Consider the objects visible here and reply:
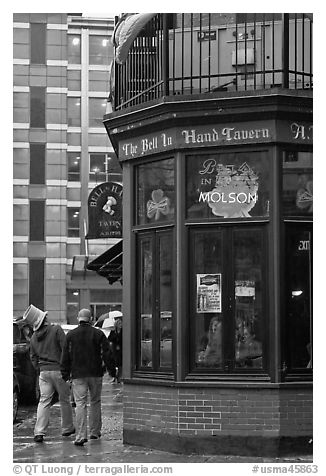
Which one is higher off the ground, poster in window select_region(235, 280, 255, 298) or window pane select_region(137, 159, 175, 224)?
window pane select_region(137, 159, 175, 224)

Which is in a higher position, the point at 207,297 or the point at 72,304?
the point at 207,297

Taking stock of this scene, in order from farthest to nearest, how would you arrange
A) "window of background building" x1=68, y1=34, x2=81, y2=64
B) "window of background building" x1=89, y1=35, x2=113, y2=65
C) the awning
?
"window of background building" x1=89, y1=35, x2=113, y2=65 → "window of background building" x1=68, y1=34, x2=81, y2=64 → the awning

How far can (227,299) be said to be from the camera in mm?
11008

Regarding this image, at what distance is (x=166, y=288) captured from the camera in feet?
37.7

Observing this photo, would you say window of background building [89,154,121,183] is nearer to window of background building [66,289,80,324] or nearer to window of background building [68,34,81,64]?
window of background building [68,34,81,64]

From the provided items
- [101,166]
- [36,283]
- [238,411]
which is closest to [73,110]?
[101,166]

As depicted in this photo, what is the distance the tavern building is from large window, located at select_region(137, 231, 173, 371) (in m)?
0.02

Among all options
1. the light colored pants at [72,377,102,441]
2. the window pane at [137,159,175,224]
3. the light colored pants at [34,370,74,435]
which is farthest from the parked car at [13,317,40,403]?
the window pane at [137,159,175,224]

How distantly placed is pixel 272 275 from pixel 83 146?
155 ft

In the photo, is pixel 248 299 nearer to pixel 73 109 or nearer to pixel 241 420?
pixel 241 420

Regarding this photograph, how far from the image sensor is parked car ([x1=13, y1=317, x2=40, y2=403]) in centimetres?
1792

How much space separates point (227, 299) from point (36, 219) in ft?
148

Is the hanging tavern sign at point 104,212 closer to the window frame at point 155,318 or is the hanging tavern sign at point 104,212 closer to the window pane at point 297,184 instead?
the window frame at point 155,318
